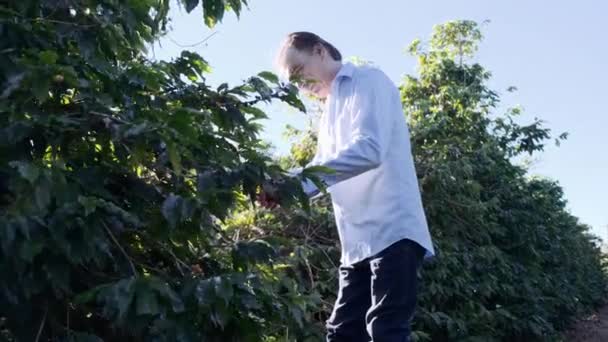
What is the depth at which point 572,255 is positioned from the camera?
13492mm

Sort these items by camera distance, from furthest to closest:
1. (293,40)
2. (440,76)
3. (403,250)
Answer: (440,76) < (293,40) < (403,250)

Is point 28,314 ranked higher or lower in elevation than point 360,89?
lower

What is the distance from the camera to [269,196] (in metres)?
2.56

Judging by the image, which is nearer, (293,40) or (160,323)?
(160,323)

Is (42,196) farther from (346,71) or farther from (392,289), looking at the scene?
(346,71)

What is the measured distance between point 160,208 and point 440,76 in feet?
22.6

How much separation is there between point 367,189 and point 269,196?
0.67 m

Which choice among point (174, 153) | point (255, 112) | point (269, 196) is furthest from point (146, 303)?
point (255, 112)

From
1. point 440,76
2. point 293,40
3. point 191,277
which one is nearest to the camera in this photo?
point 191,277

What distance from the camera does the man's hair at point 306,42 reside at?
10.8ft

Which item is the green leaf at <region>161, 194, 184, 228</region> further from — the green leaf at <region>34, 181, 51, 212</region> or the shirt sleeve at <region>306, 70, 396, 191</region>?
the shirt sleeve at <region>306, 70, 396, 191</region>

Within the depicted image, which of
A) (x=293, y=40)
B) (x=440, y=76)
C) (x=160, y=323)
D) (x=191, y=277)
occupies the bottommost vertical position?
(x=160, y=323)

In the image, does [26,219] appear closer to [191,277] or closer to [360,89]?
[191,277]

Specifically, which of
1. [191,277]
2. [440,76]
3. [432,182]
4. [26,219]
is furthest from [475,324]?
[26,219]
